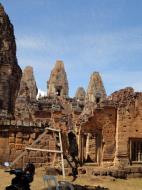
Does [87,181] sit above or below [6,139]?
below

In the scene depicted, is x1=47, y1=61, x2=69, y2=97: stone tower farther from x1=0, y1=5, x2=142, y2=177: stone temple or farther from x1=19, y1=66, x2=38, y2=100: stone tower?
x1=0, y1=5, x2=142, y2=177: stone temple

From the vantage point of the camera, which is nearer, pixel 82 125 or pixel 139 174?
pixel 139 174

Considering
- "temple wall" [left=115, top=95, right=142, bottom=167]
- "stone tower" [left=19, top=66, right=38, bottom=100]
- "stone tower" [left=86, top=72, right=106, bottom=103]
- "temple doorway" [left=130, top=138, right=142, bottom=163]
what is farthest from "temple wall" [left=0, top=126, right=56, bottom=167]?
"stone tower" [left=19, top=66, right=38, bottom=100]

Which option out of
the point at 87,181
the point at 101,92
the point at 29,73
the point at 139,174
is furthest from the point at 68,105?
the point at 87,181

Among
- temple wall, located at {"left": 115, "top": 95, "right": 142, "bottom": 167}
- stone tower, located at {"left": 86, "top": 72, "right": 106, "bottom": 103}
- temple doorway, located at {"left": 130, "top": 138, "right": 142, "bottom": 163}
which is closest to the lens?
temple wall, located at {"left": 115, "top": 95, "right": 142, "bottom": 167}

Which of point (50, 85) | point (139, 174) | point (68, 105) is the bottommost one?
point (139, 174)

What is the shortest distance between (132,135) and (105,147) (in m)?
1.75

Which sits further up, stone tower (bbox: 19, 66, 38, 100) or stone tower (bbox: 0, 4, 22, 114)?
stone tower (bbox: 19, 66, 38, 100)

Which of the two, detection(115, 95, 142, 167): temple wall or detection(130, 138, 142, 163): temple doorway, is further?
detection(130, 138, 142, 163): temple doorway

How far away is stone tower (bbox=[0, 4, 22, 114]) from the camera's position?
20.8 metres

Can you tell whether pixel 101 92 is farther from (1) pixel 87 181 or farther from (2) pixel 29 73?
(1) pixel 87 181

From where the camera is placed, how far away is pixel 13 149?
17891mm

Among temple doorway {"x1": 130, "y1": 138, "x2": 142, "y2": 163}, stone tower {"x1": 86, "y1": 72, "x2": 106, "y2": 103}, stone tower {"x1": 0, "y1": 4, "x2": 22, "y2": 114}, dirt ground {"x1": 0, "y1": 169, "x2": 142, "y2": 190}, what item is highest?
stone tower {"x1": 86, "y1": 72, "x2": 106, "y2": 103}

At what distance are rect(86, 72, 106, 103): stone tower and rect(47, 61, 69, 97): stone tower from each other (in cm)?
524
